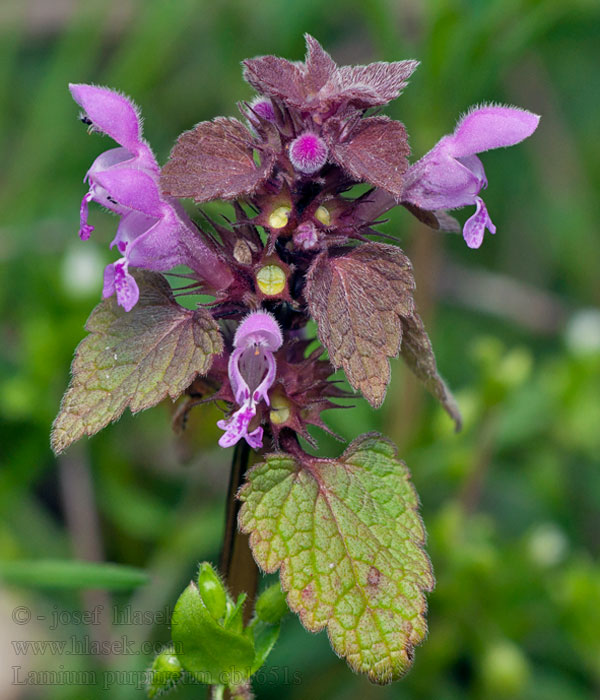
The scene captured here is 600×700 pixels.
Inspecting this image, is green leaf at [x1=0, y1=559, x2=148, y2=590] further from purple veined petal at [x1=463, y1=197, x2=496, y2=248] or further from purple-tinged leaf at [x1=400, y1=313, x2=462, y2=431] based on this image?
purple veined petal at [x1=463, y1=197, x2=496, y2=248]

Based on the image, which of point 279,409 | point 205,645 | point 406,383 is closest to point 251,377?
point 279,409

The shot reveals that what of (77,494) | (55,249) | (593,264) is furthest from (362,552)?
(593,264)

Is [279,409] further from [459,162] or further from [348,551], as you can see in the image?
[459,162]

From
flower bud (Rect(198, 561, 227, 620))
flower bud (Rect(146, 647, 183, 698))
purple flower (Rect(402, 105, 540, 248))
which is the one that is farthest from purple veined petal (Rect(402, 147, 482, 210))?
flower bud (Rect(146, 647, 183, 698))

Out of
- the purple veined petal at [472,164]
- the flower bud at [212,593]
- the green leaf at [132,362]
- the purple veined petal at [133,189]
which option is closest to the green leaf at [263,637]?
the flower bud at [212,593]

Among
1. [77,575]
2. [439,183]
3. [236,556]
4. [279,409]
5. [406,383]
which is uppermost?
[439,183]

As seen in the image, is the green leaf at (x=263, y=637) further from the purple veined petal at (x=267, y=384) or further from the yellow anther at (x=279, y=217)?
the yellow anther at (x=279, y=217)
